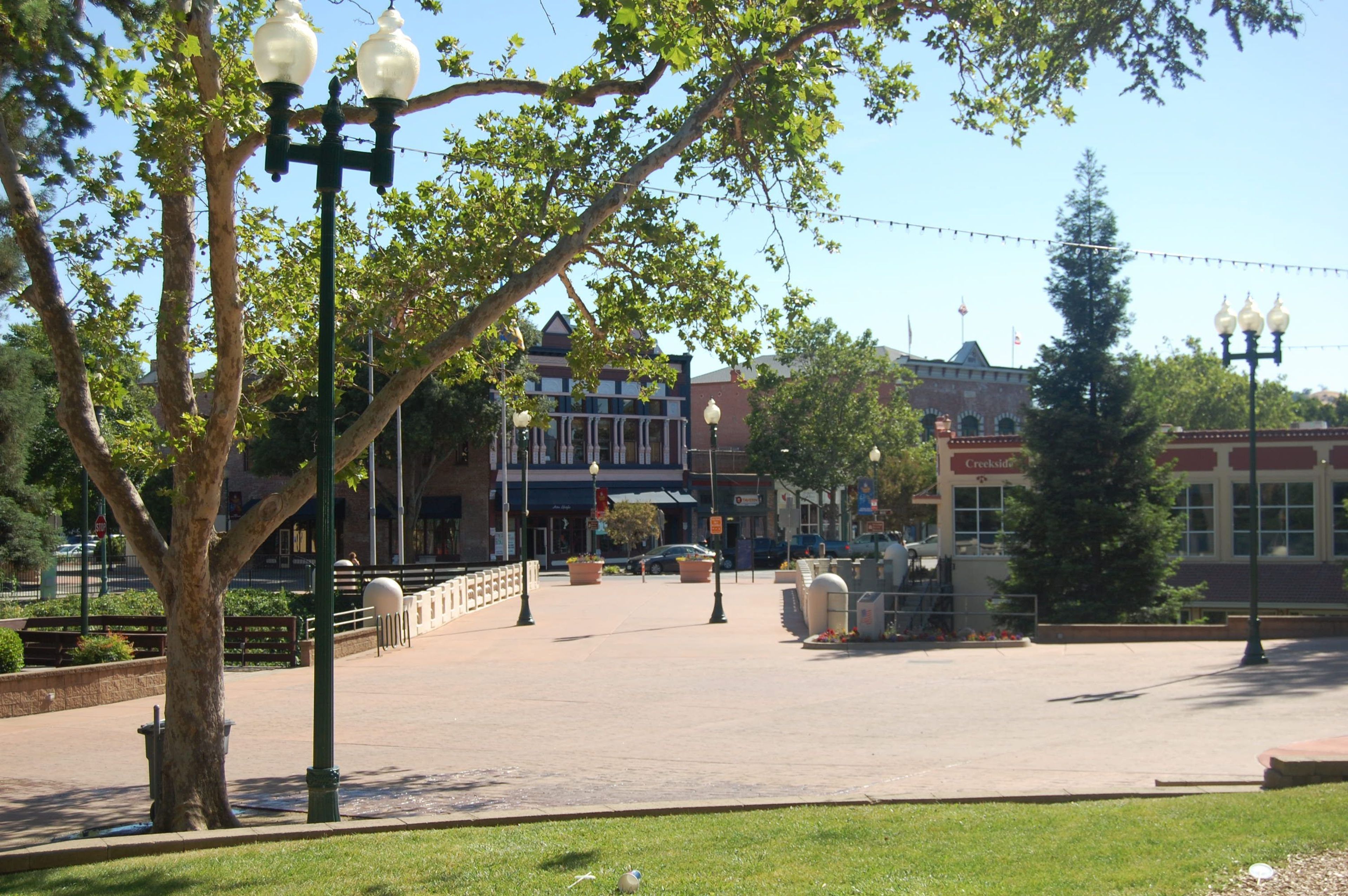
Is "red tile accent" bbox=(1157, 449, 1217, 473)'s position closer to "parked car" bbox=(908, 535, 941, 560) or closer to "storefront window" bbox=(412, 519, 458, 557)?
"parked car" bbox=(908, 535, 941, 560)

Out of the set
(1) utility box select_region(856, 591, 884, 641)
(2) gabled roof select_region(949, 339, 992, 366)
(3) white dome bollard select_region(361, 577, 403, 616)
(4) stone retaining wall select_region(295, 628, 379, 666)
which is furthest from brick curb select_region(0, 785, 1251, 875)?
(2) gabled roof select_region(949, 339, 992, 366)

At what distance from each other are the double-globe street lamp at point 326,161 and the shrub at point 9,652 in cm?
1058

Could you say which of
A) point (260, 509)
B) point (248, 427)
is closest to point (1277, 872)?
point (260, 509)

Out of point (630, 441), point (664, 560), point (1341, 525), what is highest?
point (630, 441)

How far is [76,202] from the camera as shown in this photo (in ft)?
32.9

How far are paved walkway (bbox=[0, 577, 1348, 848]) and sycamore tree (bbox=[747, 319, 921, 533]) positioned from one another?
4227cm

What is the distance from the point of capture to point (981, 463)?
35906mm

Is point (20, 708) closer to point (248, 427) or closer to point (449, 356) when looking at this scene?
point (248, 427)

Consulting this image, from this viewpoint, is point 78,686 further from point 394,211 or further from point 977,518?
point 977,518

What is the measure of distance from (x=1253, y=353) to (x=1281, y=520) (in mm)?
18757

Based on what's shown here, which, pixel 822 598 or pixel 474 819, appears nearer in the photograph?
pixel 474 819

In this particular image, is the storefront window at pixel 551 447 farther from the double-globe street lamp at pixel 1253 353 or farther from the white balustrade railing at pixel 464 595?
the double-globe street lamp at pixel 1253 353

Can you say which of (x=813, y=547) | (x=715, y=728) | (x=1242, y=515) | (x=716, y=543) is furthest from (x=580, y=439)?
(x=715, y=728)

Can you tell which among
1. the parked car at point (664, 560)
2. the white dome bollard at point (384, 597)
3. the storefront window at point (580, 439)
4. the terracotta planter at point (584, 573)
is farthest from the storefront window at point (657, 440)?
the white dome bollard at point (384, 597)
